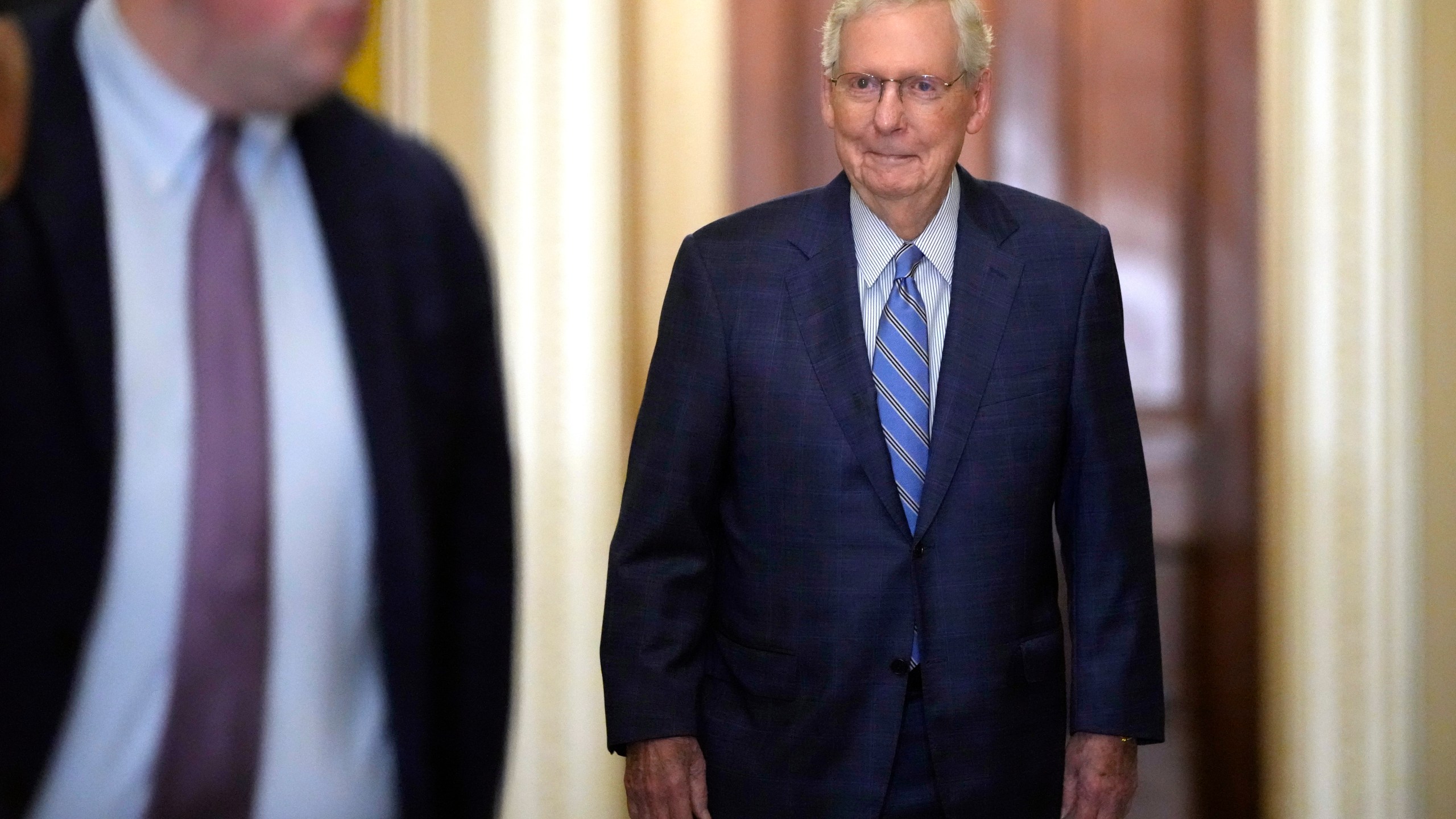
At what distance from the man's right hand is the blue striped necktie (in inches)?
12.2

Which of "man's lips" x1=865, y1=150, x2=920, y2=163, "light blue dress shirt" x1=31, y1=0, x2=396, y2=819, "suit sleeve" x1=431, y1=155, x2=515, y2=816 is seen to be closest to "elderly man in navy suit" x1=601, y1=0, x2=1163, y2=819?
"man's lips" x1=865, y1=150, x2=920, y2=163

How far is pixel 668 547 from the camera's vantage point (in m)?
1.83

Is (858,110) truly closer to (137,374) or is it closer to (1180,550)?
(137,374)

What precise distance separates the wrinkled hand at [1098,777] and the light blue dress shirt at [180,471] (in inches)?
47.5

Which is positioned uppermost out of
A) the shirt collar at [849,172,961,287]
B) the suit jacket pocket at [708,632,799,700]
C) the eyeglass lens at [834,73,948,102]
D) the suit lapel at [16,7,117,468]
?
the eyeglass lens at [834,73,948,102]

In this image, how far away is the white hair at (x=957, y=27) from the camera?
72.7 inches

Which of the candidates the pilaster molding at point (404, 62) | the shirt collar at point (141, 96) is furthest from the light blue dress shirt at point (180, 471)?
the pilaster molding at point (404, 62)

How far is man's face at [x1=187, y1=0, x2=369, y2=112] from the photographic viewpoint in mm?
752

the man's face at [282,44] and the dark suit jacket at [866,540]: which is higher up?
the man's face at [282,44]

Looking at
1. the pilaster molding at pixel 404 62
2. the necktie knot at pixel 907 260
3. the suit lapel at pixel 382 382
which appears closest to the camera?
the suit lapel at pixel 382 382

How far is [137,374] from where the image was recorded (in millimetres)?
779

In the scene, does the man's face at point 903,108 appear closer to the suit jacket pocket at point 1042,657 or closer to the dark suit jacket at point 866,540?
the dark suit jacket at point 866,540

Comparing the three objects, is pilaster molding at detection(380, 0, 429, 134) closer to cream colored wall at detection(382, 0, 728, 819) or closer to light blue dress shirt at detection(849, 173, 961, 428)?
cream colored wall at detection(382, 0, 728, 819)

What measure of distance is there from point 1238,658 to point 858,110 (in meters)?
1.71
